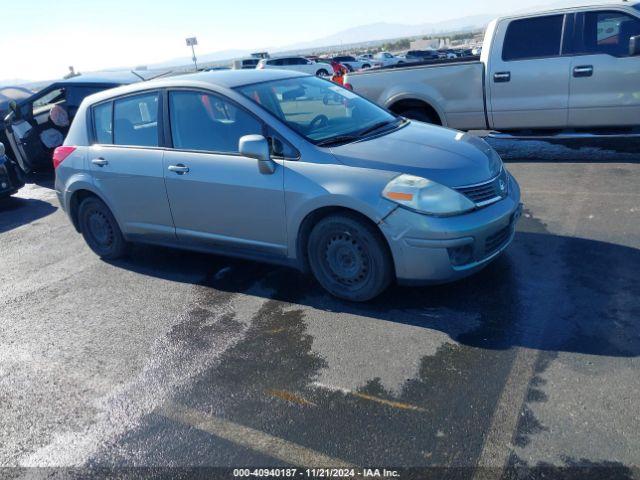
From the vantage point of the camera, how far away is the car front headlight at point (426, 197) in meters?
3.84

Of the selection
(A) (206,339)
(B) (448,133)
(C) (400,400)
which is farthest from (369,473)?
(B) (448,133)

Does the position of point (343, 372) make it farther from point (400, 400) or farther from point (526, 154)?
point (526, 154)

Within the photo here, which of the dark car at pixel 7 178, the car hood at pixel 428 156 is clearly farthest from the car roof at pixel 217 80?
the dark car at pixel 7 178

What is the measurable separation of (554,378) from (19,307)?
4.37 m

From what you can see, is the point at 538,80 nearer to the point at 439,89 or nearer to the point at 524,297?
the point at 439,89

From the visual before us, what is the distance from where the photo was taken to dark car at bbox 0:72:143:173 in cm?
991

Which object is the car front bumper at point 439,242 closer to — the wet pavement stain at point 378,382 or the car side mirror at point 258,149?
the wet pavement stain at point 378,382

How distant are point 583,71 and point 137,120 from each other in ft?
18.8

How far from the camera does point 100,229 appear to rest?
5.82m

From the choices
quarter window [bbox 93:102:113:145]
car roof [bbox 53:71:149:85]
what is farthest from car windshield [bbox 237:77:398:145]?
car roof [bbox 53:71:149:85]

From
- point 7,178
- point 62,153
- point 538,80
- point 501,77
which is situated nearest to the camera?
point 62,153

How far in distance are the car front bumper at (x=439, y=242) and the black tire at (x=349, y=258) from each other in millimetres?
121

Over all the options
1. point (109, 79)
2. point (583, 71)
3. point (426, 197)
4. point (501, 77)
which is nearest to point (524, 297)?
point (426, 197)

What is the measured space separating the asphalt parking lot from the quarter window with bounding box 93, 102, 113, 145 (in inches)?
50.8
